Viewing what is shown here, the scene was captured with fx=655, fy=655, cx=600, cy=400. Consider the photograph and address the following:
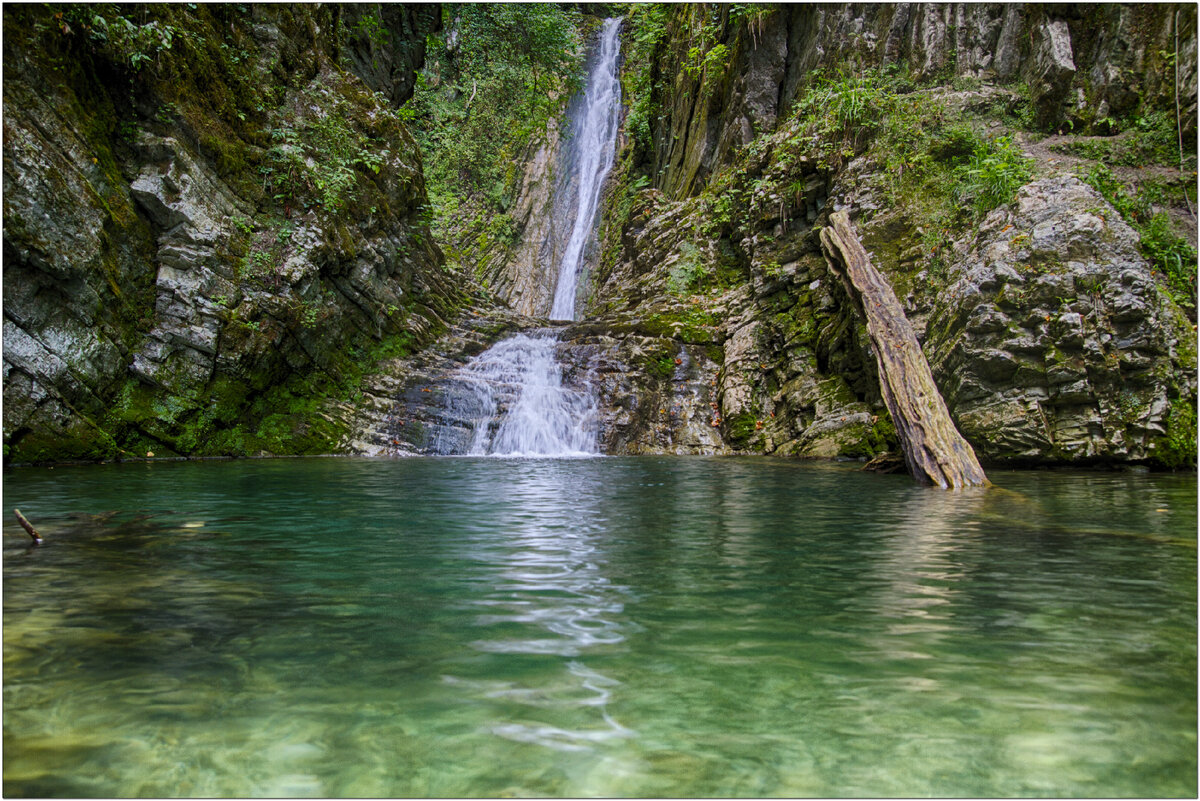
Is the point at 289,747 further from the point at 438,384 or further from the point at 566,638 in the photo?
the point at 438,384

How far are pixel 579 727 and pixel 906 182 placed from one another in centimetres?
1224

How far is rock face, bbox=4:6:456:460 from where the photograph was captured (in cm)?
820

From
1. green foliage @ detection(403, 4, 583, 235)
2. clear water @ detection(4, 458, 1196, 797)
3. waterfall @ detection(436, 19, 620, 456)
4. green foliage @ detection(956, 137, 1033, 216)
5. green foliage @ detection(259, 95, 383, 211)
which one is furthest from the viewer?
green foliage @ detection(403, 4, 583, 235)

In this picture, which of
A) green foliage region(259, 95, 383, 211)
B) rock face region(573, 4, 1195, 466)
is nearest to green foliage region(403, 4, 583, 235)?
green foliage region(259, 95, 383, 211)

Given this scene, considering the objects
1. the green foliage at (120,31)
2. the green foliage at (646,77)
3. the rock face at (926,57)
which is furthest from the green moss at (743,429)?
the green foliage at (646,77)

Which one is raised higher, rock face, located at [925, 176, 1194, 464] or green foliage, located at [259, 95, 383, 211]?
green foliage, located at [259, 95, 383, 211]

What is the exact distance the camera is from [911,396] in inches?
293

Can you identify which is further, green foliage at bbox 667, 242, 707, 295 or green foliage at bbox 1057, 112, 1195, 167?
green foliage at bbox 667, 242, 707, 295

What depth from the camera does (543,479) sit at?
777 cm

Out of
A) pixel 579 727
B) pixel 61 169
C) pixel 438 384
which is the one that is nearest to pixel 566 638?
pixel 579 727

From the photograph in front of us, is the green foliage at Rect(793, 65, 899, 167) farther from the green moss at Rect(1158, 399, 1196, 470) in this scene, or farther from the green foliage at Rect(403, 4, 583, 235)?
the green moss at Rect(1158, 399, 1196, 470)

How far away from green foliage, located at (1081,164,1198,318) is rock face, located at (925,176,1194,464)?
42 centimetres

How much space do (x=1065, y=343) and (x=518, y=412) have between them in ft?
29.4

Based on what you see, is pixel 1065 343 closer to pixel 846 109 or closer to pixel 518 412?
pixel 846 109
